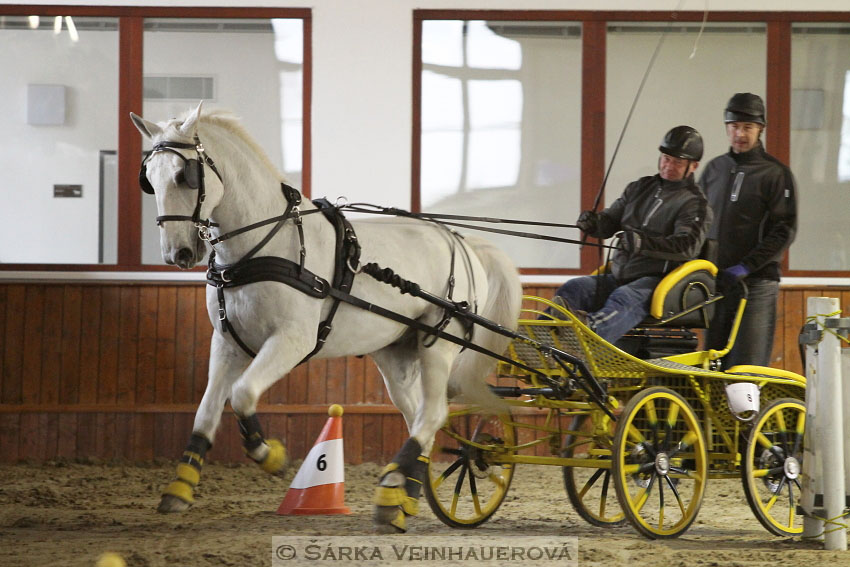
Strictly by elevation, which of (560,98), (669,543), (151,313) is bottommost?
(669,543)

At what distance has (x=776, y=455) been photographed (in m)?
5.18

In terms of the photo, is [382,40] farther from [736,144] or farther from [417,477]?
[417,477]

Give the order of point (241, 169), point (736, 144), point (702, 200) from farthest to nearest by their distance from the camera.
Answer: point (736, 144)
point (702, 200)
point (241, 169)

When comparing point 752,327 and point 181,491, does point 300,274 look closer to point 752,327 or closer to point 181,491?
point 181,491

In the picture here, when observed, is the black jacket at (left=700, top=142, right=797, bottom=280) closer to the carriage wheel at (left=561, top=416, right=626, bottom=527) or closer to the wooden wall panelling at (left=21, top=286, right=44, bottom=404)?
the carriage wheel at (left=561, top=416, right=626, bottom=527)

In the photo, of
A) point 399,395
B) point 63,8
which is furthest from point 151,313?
point 399,395

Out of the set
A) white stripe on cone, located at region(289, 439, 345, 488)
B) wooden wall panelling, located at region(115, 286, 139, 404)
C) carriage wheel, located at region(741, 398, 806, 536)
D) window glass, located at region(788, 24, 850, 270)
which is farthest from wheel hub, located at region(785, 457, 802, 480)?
wooden wall panelling, located at region(115, 286, 139, 404)

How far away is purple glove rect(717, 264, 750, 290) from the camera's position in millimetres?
5434

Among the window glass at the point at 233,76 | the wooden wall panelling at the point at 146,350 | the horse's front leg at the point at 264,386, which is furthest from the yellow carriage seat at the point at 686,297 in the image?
the wooden wall panelling at the point at 146,350

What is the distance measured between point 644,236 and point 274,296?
1.81 metres

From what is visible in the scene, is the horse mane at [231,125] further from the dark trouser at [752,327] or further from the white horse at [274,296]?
the dark trouser at [752,327]

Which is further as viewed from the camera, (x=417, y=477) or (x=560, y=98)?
(x=560, y=98)

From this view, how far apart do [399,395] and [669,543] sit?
148 cm

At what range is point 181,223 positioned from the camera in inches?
166
